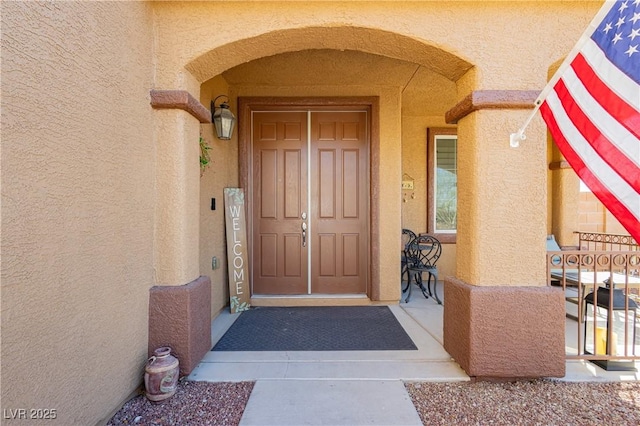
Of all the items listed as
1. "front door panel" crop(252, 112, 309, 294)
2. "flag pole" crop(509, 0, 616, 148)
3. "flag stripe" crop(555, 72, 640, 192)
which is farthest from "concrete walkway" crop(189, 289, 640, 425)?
"flag pole" crop(509, 0, 616, 148)

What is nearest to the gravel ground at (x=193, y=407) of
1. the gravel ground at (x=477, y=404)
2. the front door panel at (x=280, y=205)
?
the gravel ground at (x=477, y=404)

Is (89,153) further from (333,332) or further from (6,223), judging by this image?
(333,332)

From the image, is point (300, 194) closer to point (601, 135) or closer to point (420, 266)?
point (420, 266)

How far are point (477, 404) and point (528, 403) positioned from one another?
346 millimetres

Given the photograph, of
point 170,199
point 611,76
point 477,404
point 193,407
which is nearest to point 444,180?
point 611,76

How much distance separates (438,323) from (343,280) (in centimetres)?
137

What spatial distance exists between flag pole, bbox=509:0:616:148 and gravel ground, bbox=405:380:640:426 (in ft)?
5.80

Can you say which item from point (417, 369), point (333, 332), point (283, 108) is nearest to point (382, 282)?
point (333, 332)

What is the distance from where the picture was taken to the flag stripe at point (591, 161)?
5.36 feet

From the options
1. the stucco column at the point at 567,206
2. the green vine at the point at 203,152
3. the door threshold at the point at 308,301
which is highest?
the green vine at the point at 203,152

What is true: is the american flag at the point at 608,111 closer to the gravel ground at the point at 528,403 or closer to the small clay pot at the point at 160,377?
the gravel ground at the point at 528,403

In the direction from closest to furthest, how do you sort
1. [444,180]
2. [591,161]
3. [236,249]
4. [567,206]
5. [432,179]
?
[591,161] < [236,249] < [567,206] < [432,179] < [444,180]

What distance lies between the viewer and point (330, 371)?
253cm

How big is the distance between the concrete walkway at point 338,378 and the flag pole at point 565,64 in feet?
5.97
